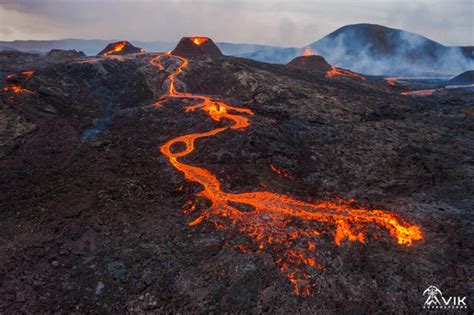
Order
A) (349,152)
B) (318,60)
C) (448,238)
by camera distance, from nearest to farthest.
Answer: (448,238) → (349,152) → (318,60)

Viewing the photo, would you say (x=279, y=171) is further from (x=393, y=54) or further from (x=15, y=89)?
(x=393, y=54)

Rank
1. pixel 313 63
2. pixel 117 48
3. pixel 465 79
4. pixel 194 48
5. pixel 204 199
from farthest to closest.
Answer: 1. pixel 465 79
2. pixel 313 63
3. pixel 117 48
4. pixel 194 48
5. pixel 204 199

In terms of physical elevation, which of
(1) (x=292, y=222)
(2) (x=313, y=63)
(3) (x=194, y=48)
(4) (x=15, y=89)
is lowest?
(1) (x=292, y=222)

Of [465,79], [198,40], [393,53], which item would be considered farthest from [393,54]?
[198,40]

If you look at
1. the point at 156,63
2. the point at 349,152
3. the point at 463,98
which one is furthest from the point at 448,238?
the point at 156,63

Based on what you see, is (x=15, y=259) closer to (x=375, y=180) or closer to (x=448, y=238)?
(x=448, y=238)

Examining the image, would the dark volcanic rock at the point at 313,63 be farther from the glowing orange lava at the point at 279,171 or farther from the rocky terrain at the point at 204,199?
the glowing orange lava at the point at 279,171

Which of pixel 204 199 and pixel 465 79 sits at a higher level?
pixel 465 79
